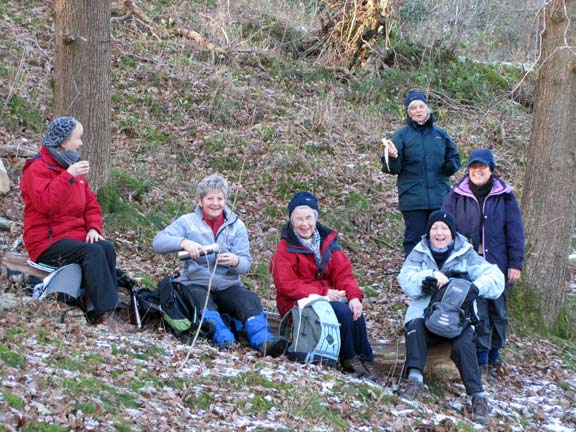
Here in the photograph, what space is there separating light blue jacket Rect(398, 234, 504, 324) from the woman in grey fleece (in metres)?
1.17

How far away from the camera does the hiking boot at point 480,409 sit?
6.35 meters

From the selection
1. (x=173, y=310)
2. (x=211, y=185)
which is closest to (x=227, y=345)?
(x=173, y=310)

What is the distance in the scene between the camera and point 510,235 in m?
7.58

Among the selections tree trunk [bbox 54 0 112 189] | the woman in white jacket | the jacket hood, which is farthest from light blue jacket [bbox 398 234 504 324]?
tree trunk [bbox 54 0 112 189]

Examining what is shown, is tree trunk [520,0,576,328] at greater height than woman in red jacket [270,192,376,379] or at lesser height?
greater

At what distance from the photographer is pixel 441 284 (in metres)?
6.76

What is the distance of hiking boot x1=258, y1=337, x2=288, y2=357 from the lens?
6.61 m

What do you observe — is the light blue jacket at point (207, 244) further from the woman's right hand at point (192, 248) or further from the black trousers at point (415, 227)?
the black trousers at point (415, 227)

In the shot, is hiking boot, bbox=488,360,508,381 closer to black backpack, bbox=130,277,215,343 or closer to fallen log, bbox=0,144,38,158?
black backpack, bbox=130,277,215,343

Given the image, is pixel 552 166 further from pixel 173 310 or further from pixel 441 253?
pixel 173 310

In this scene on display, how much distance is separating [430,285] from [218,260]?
5.94ft

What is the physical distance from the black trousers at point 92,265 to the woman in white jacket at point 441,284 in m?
2.46

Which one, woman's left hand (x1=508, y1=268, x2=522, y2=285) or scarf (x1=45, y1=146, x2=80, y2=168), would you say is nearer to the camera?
scarf (x1=45, y1=146, x2=80, y2=168)

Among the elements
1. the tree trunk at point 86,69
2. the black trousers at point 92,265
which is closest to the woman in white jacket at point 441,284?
the black trousers at point 92,265
